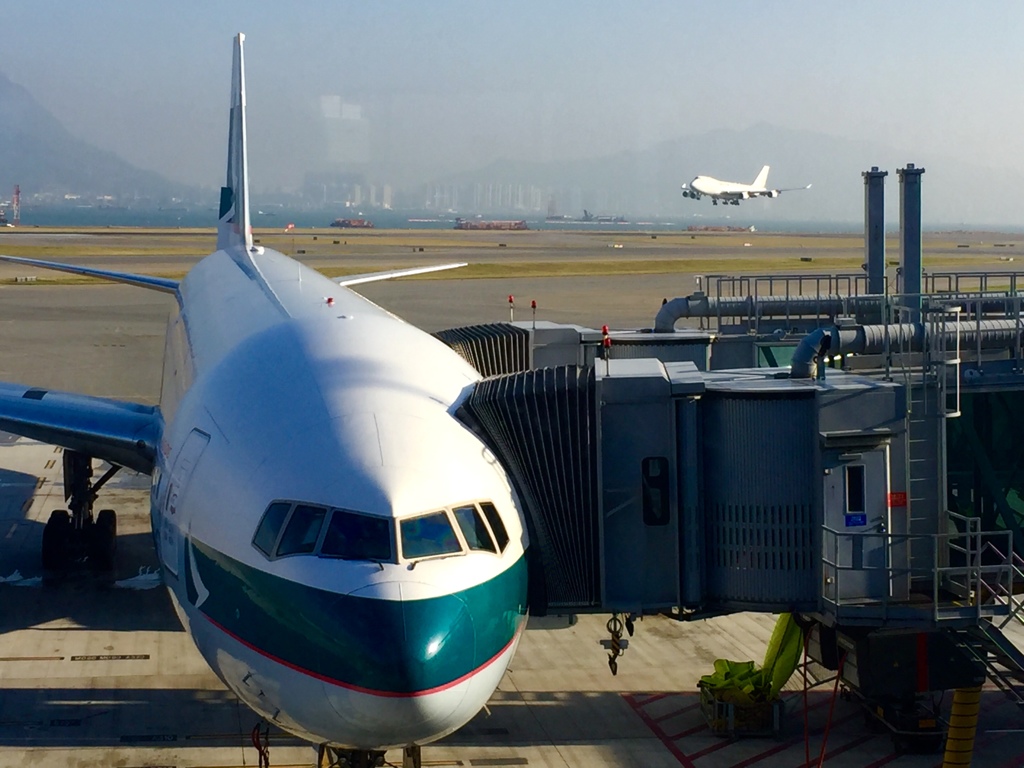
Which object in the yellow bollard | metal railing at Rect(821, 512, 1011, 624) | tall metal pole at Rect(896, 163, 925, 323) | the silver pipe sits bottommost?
the yellow bollard

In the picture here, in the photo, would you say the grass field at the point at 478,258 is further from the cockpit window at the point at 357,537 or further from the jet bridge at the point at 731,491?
the cockpit window at the point at 357,537

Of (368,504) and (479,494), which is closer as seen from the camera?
(368,504)

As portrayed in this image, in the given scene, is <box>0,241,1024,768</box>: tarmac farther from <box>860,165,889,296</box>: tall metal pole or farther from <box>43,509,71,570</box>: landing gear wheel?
<box>860,165,889,296</box>: tall metal pole

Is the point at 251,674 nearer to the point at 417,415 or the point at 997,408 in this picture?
the point at 417,415

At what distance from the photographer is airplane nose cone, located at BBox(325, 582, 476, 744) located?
1066 cm

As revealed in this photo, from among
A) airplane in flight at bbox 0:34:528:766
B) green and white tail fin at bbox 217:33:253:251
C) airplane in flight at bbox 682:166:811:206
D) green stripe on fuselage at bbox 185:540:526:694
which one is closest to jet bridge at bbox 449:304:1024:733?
airplane in flight at bbox 0:34:528:766

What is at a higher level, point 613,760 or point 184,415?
point 184,415

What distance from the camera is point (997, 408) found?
18781 mm

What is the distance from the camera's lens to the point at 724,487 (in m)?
15.2

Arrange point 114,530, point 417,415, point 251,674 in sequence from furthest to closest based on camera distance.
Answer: point 114,530
point 417,415
point 251,674

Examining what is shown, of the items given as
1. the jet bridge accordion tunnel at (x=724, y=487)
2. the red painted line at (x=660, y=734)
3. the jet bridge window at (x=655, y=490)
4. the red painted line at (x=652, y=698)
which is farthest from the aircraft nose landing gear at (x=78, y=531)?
the jet bridge window at (x=655, y=490)

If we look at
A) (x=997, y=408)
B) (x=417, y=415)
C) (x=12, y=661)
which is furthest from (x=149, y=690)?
(x=997, y=408)

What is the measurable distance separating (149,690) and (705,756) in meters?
8.12

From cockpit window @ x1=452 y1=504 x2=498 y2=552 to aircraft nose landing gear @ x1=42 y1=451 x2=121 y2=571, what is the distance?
14885mm
